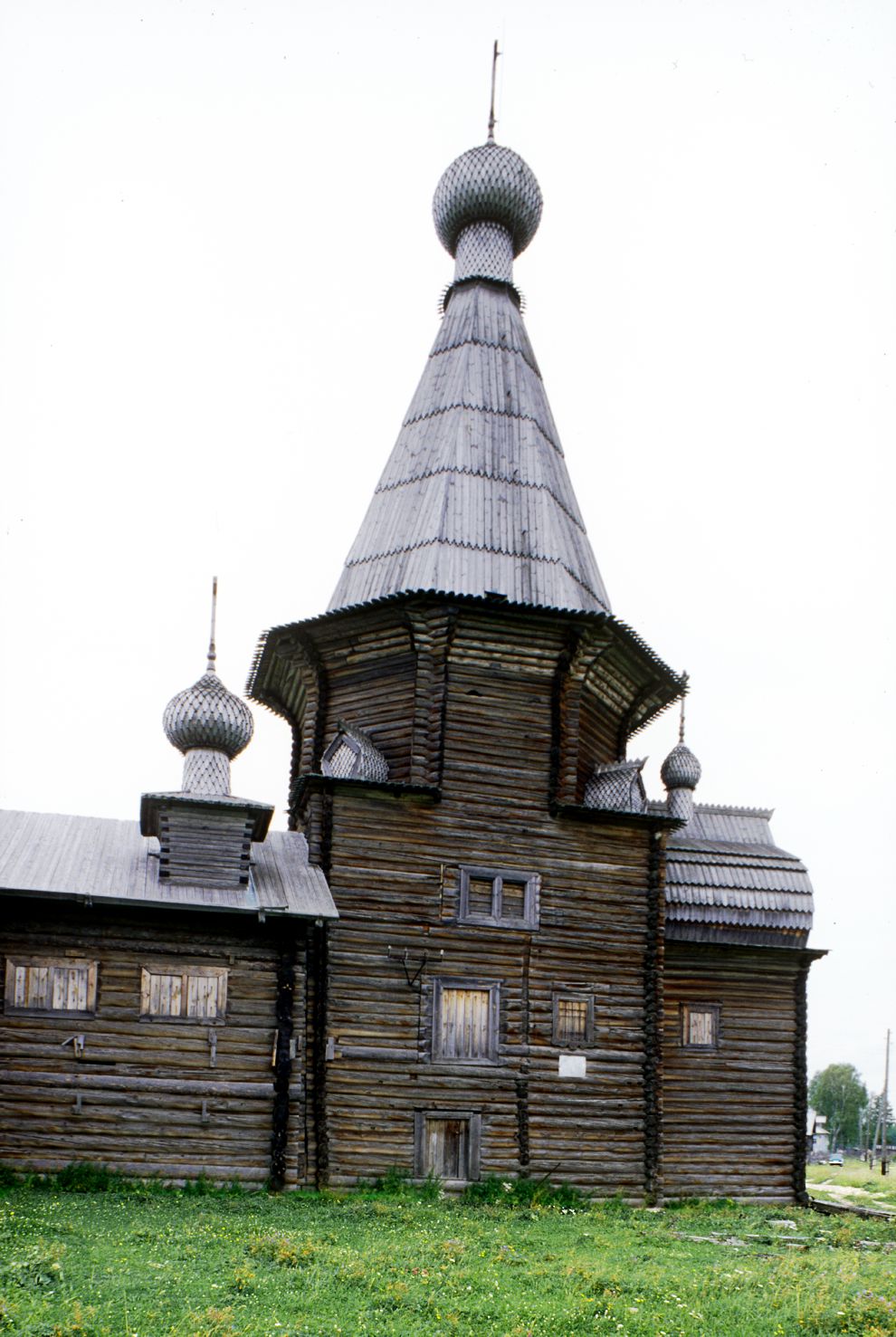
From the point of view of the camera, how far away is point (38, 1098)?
18.4m

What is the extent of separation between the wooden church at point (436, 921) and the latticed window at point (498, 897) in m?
0.05

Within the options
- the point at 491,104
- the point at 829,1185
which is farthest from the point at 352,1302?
the point at 829,1185

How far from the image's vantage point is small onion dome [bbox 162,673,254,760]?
69.6ft

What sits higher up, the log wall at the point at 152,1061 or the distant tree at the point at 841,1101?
the log wall at the point at 152,1061

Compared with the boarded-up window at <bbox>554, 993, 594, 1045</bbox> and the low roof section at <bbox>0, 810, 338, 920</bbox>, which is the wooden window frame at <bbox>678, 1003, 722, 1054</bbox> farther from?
the low roof section at <bbox>0, 810, 338, 920</bbox>

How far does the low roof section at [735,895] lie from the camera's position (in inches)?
946

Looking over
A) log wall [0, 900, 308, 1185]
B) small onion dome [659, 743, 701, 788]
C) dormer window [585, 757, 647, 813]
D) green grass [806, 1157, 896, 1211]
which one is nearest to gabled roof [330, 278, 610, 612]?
dormer window [585, 757, 647, 813]

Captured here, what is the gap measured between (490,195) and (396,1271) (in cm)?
2153

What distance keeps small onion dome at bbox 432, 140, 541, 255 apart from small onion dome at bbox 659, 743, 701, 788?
36.8 feet

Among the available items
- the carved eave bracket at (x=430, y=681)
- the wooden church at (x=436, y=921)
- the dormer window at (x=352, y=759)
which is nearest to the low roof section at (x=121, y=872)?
the wooden church at (x=436, y=921)

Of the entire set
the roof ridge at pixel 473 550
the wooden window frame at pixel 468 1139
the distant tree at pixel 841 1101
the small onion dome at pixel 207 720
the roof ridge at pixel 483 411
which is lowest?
the distant tree at pixel 841 1101

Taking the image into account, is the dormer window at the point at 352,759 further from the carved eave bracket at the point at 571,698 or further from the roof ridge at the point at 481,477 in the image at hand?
the roof ridge at the point at 481,477

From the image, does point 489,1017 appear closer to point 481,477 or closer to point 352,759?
point 352,759

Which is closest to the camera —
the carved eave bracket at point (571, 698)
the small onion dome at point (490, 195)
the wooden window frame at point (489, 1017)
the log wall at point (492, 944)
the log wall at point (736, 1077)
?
the log wall at point (492, 944)
